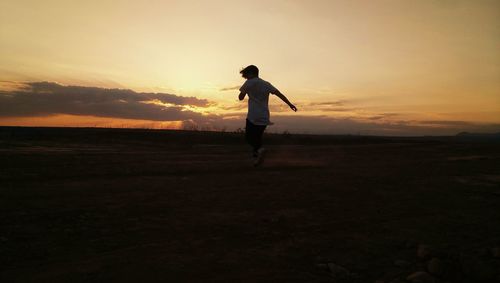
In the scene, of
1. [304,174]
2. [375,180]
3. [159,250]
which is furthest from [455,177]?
[159,250]

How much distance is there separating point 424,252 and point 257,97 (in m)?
5.97

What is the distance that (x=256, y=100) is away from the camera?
842 centimetres

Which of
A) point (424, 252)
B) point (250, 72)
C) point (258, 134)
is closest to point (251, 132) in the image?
point (258, 134)

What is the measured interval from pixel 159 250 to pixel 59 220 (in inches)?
52.7

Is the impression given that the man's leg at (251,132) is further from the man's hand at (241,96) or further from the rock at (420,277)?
the rock at (420,277)

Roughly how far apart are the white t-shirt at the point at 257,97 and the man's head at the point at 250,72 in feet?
0.49

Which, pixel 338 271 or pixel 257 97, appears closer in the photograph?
pixel 338 271

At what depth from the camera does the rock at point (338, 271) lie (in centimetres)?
249

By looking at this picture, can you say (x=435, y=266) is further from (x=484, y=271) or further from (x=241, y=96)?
(x=241, y=96)

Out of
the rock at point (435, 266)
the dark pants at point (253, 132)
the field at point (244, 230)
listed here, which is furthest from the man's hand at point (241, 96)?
the rock at point (435, 266)

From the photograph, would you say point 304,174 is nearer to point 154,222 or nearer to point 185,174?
point 185,174

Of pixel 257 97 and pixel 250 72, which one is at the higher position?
pixel 250 72

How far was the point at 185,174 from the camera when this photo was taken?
6984 millimetres

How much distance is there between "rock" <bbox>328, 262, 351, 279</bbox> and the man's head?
20.8 ft
